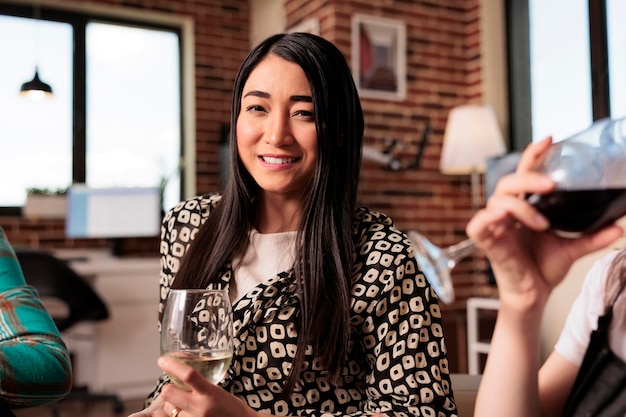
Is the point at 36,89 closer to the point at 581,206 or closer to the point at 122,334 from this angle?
the point at 122,334

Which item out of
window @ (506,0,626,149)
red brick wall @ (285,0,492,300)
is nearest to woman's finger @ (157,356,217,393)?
red brick wall @ (285,0,492,300)

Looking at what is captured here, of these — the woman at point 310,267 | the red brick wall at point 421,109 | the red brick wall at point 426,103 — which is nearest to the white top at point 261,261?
the woman at point 310,267

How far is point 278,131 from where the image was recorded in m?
1.26

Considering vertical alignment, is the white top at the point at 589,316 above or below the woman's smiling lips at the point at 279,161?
below

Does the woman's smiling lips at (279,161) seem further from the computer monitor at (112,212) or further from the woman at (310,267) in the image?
the computer monitor at (112,212)

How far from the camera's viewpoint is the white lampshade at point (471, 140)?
3805mm

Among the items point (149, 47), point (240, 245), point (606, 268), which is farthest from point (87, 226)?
point (606, 268)

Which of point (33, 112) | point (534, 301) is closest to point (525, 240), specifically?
point (534, 301)

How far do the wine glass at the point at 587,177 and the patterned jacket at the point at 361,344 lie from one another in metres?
0.61

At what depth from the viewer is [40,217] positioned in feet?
14.3

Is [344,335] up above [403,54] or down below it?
below

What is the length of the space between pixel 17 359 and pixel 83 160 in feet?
12.3

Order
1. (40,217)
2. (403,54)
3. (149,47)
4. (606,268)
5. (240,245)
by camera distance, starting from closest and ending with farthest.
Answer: (606,268), (240,245), (403,54), (40,217), (149,47)

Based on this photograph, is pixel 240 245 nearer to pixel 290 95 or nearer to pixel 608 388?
pixel 290 95
